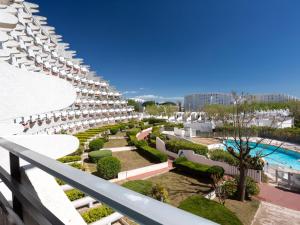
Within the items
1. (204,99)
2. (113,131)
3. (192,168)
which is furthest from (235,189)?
(204,99)

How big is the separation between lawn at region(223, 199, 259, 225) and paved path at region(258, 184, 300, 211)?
4.16ft

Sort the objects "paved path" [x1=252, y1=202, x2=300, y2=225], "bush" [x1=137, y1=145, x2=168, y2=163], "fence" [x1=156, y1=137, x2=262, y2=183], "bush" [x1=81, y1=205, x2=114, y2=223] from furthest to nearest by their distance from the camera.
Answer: "bush" [x1=137, y1=145, x2=168, y2=163]
"fence" [x1=156, y1=137, x2=262, y2=183]
"paved path" [x1=252, y1=202, x2=300, y2=225]
"bush" [x1=81, y1=205, x2=114, y2=223]

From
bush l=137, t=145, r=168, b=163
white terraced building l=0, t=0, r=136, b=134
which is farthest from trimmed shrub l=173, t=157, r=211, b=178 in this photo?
white terraced building l=0, t=0, r=136, b=134

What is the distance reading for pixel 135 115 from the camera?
6028cm

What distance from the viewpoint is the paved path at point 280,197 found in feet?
40.2

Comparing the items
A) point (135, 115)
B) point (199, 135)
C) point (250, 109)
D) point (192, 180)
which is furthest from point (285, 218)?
point (135, 115)

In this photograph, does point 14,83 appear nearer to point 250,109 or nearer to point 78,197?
point 78,197

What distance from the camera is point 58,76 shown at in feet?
123

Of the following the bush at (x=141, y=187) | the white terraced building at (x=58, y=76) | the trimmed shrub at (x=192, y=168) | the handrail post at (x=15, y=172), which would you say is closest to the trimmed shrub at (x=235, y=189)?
the trimmed shrub at (x=192, y=168)

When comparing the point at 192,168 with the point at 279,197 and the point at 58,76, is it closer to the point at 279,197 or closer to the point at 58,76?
the point at 279,197

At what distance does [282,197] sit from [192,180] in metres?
5.40

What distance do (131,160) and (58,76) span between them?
24.8 m

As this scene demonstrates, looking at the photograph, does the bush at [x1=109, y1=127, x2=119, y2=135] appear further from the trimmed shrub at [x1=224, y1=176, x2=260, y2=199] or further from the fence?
the trimmed shrub at [x1=224, y1=176, x2=260, y2=199]

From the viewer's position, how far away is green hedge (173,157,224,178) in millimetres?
15062
